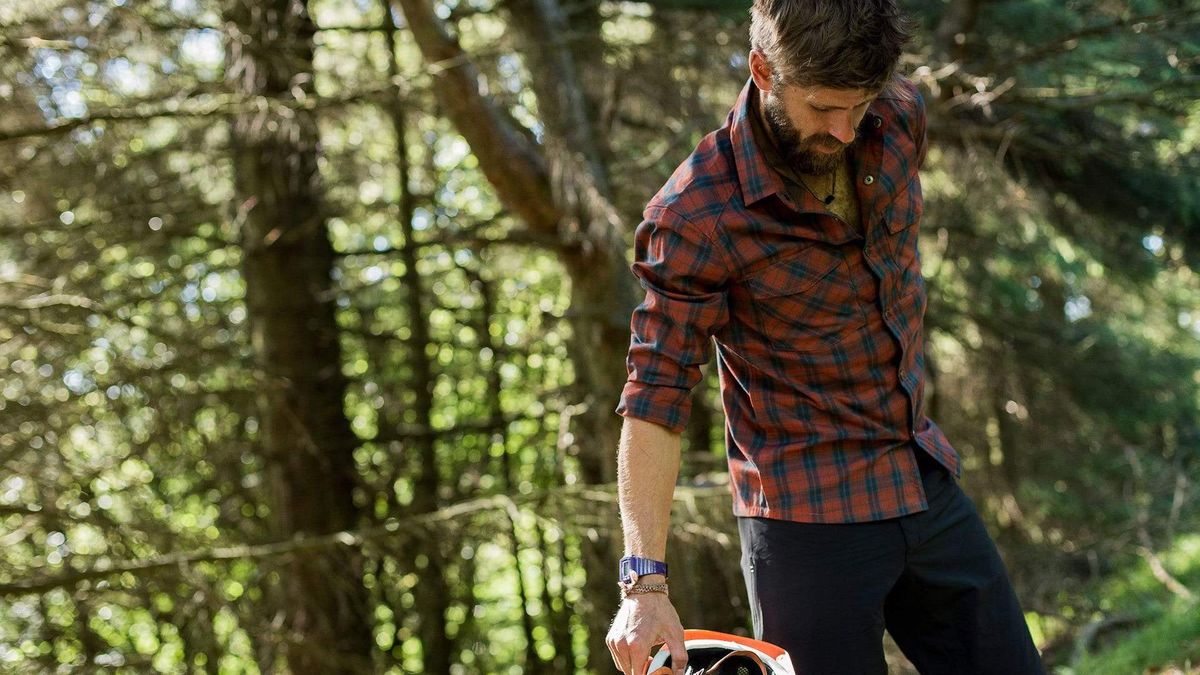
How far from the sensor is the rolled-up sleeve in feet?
7.20

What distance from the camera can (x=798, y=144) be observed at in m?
2.21

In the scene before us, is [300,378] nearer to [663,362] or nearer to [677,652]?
[663,362]

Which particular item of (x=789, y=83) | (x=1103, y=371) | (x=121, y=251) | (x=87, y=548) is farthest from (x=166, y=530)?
→ (x=1103, y=371)

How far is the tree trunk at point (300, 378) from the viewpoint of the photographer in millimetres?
5945

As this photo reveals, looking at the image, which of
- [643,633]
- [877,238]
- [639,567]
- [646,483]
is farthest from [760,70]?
[643,633]

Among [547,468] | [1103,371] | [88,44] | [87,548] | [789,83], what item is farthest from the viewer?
[547,468]

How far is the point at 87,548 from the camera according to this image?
240 inches

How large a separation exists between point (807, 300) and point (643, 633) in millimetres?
702

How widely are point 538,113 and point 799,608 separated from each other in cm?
366

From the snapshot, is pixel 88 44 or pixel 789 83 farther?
pixel 88 44

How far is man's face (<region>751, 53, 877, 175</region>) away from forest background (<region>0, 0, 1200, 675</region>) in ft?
8.53

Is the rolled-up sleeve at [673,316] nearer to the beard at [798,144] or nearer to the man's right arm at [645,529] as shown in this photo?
the man's right arm at [645,529]

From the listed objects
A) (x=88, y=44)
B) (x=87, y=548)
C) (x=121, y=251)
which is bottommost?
(x=87, y=548)

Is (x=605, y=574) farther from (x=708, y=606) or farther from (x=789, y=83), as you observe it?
(x=789, y=83)
